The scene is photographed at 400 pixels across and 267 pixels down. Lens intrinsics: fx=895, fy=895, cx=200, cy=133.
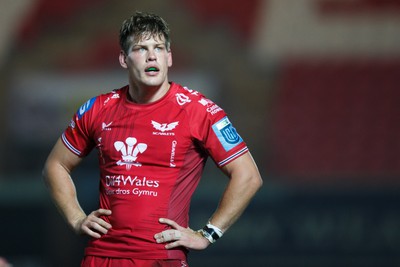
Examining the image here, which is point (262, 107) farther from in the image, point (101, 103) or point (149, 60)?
point (149, 60)

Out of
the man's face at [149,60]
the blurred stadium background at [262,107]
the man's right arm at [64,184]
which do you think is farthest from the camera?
the blurred stadium background at [262,107]

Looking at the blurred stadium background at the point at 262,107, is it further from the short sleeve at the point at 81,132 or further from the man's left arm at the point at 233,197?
the man's left arm at the point at 233,197

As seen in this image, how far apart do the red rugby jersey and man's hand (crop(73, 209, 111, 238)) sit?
3 cm

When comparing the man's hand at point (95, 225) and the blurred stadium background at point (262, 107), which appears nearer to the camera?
the man's hand at point (95, 225)

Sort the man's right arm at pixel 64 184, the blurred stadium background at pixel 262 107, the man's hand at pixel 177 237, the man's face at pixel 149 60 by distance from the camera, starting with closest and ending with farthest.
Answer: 1. the man's hand at pixel 177 237
2. the man's face at pixel 149 60
3. the man's right arm at pixel 64 184
4. the blurred stadium background at pixel 262 107

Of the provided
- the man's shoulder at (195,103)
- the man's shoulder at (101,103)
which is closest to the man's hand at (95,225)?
the man's shoulder at (101,103)

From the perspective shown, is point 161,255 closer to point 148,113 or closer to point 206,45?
point 148,113

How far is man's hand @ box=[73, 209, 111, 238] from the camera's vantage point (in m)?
4.02

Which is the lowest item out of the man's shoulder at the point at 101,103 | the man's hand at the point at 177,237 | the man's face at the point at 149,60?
the man's hand at the point at 177,237

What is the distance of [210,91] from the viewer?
9258 millimetres

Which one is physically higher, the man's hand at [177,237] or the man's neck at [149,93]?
the man's neck at [149,93]

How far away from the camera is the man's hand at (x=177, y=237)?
156 inches

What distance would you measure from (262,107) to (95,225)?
5404mm

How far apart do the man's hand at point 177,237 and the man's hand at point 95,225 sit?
0.79 ft
